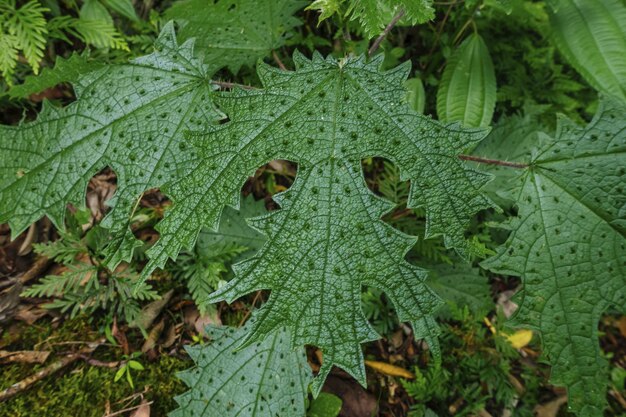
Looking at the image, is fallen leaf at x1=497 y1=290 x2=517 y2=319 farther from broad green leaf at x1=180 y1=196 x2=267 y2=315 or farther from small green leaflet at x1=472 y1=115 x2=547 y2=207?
broad green leaf at x1=180 y1=196 x2=267 y2=315

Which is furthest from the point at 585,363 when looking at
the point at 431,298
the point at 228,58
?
the point at 228,58

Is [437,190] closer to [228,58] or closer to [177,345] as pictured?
[228,58]

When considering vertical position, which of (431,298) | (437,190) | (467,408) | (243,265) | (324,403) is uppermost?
(437,190)

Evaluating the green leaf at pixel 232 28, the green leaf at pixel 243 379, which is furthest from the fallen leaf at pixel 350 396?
the green leaf at pixel 232 28

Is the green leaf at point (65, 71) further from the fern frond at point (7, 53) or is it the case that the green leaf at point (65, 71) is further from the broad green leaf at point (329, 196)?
the broad green leaf at point (329, 196)

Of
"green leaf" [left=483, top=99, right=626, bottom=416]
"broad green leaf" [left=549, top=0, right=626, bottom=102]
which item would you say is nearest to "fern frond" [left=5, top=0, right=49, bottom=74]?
"green leaf" [left=483, top=99, right=626, bottom=416]
